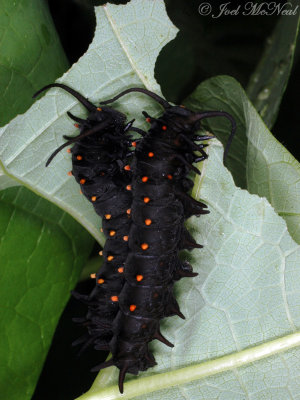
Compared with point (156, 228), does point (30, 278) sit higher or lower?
lower

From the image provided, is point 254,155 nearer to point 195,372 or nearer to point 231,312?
point 231,312

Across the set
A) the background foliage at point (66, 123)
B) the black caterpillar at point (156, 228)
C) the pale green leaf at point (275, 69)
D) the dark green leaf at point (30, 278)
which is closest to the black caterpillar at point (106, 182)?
the black caterpillar at point (156, 228)

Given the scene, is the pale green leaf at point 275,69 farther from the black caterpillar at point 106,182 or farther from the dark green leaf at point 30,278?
the dark green leaf at point 30,278

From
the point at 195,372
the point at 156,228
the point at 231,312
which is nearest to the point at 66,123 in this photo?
the point at 156,228

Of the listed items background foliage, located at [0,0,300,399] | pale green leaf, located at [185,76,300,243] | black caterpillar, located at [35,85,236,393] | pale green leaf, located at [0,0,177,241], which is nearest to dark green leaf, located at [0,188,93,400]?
background foliage, located at [0,0,300,399]

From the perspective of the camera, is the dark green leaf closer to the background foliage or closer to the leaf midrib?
the background foliage
